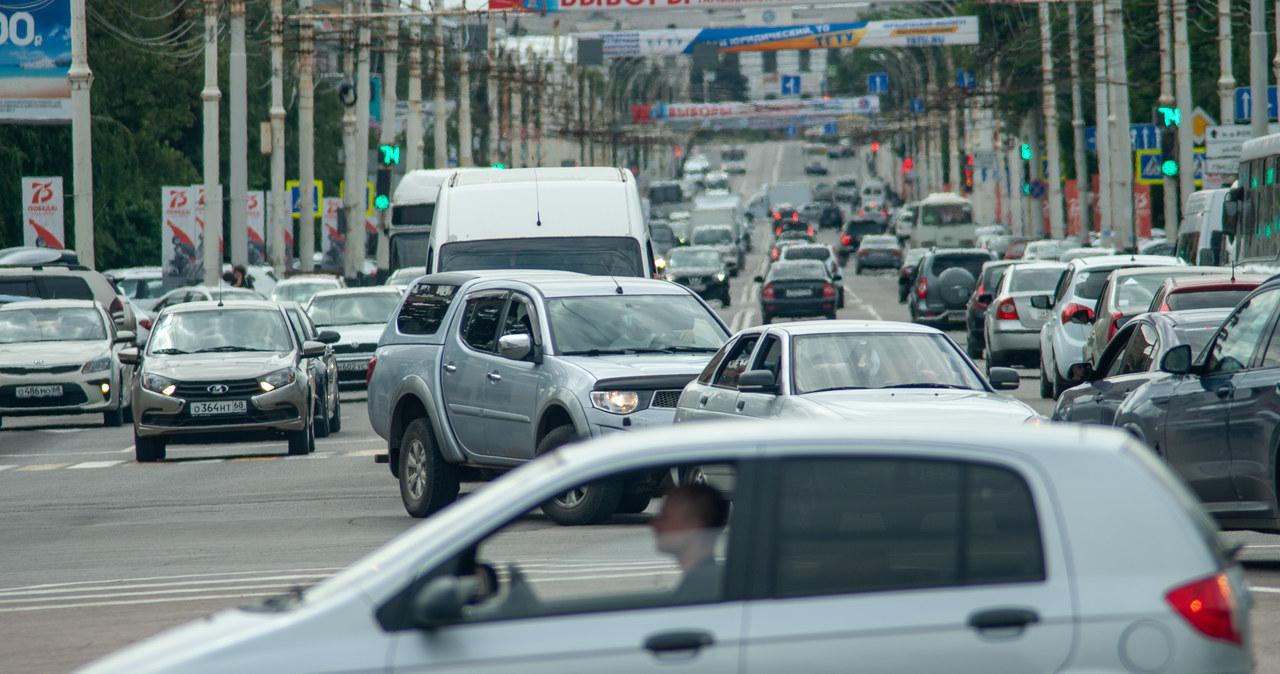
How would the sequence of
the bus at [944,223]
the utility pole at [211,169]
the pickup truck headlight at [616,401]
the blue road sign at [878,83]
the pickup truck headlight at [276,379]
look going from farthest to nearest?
the blue road sign at [878,83], the bus at [944,223], the utility pole at [211,169], the pickup truck headlight at [276,379], the pickup truck headlight at [616,401]

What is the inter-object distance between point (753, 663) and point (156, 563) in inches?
305

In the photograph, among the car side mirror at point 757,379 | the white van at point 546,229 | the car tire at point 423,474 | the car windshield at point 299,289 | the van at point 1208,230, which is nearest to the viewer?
the car side mirror at point 757,379

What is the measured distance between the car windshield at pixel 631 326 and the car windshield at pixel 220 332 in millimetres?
7010

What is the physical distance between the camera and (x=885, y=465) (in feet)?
15.9

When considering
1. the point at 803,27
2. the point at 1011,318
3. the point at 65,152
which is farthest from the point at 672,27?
the point at 1011,318

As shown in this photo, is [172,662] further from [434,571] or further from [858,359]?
[858,359]

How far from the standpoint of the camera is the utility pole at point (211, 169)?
1522 inches

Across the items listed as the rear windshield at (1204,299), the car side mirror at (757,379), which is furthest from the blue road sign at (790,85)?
the car side mirror at (757,379)

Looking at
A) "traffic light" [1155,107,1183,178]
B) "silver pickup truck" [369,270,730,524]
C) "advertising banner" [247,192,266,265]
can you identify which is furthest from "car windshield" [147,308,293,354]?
"advertising banner" [247,192,266,265]

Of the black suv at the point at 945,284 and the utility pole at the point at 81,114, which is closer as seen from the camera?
the utility pole at the point at 81,114

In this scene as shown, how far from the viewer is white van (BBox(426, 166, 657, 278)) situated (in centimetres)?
1927

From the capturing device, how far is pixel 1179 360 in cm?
1015

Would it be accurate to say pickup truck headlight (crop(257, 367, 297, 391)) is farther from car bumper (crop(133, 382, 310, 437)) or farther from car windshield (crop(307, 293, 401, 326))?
car windshield (crop(307, 293, 401, 326))

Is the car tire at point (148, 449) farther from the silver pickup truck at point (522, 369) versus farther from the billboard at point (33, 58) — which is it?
the billboard at point (33, 58)
